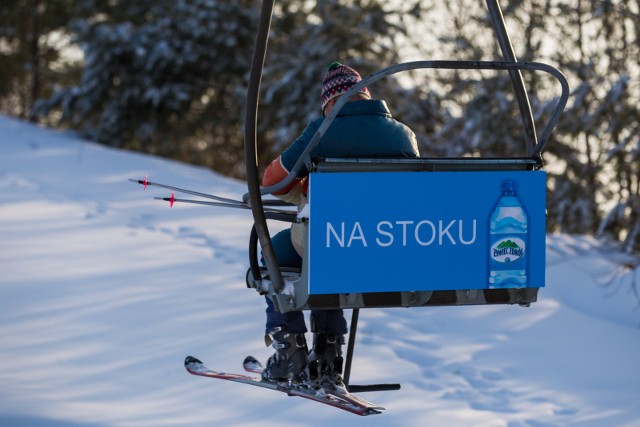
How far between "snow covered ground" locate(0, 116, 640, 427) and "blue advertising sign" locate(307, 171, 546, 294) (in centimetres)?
267

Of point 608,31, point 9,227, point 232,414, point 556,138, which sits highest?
point 608,31

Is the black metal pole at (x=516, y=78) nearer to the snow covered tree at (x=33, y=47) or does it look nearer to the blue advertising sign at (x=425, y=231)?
the blue advertising sign at (x=425, y=231)

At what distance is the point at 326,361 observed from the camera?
181 inches

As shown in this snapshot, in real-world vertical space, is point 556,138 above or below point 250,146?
above

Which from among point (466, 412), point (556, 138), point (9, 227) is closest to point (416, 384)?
point (466, 412)

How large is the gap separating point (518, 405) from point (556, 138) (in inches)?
283

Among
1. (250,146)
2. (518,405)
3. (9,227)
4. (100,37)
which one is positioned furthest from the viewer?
(100,37)

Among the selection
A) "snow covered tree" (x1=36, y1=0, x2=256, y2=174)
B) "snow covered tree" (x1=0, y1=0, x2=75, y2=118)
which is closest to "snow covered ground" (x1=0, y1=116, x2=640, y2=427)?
"snow covered tree" (x1=36, y1=0, x2=256, y2=174)

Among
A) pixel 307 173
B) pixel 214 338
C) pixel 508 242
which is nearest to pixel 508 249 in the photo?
pixel 508 242

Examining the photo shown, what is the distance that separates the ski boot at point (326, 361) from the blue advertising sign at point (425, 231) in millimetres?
923

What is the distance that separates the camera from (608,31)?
1327cm

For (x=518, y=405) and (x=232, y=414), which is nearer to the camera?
(x=232, y=414)

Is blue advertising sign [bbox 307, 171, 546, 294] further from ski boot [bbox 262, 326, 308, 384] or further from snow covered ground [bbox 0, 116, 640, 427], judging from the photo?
snow covered ground [bbox 0, 116, 640, 427]

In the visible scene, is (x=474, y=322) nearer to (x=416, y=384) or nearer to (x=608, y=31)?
(x=416, y=384)
